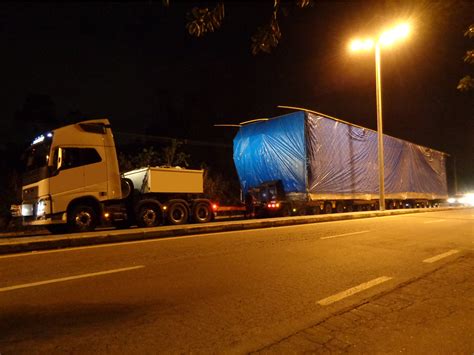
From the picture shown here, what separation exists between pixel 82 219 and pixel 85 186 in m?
1.00

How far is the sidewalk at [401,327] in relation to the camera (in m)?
3.81

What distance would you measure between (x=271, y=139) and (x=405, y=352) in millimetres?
16020

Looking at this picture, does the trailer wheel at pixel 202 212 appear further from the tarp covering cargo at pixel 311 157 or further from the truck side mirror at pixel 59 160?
the truck side mirror at pixel 59 160

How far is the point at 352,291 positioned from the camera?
565cm

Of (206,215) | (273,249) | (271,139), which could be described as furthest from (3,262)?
(271,139)

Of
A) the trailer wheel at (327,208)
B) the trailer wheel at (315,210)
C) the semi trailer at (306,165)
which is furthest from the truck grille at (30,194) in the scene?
the trailer wheel at (327,208)

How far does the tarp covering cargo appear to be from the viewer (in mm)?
18391

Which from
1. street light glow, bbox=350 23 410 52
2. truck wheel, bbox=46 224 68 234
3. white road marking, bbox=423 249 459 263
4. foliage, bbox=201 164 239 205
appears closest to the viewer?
white road marking, bbox=423 249 459 263

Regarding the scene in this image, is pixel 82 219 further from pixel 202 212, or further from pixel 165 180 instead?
pixel 202 212

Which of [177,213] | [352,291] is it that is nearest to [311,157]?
[177,213]

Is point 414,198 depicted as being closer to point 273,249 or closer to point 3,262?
point 273,249

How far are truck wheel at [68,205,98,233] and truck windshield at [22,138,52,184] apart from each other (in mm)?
1380

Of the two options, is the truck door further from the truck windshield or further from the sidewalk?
the sidewalk

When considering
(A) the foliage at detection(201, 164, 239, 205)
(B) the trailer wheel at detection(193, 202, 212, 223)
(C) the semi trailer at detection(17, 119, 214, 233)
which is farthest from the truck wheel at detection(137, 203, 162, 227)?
(A) the foliage at detection(201, 164, 239, 205)
